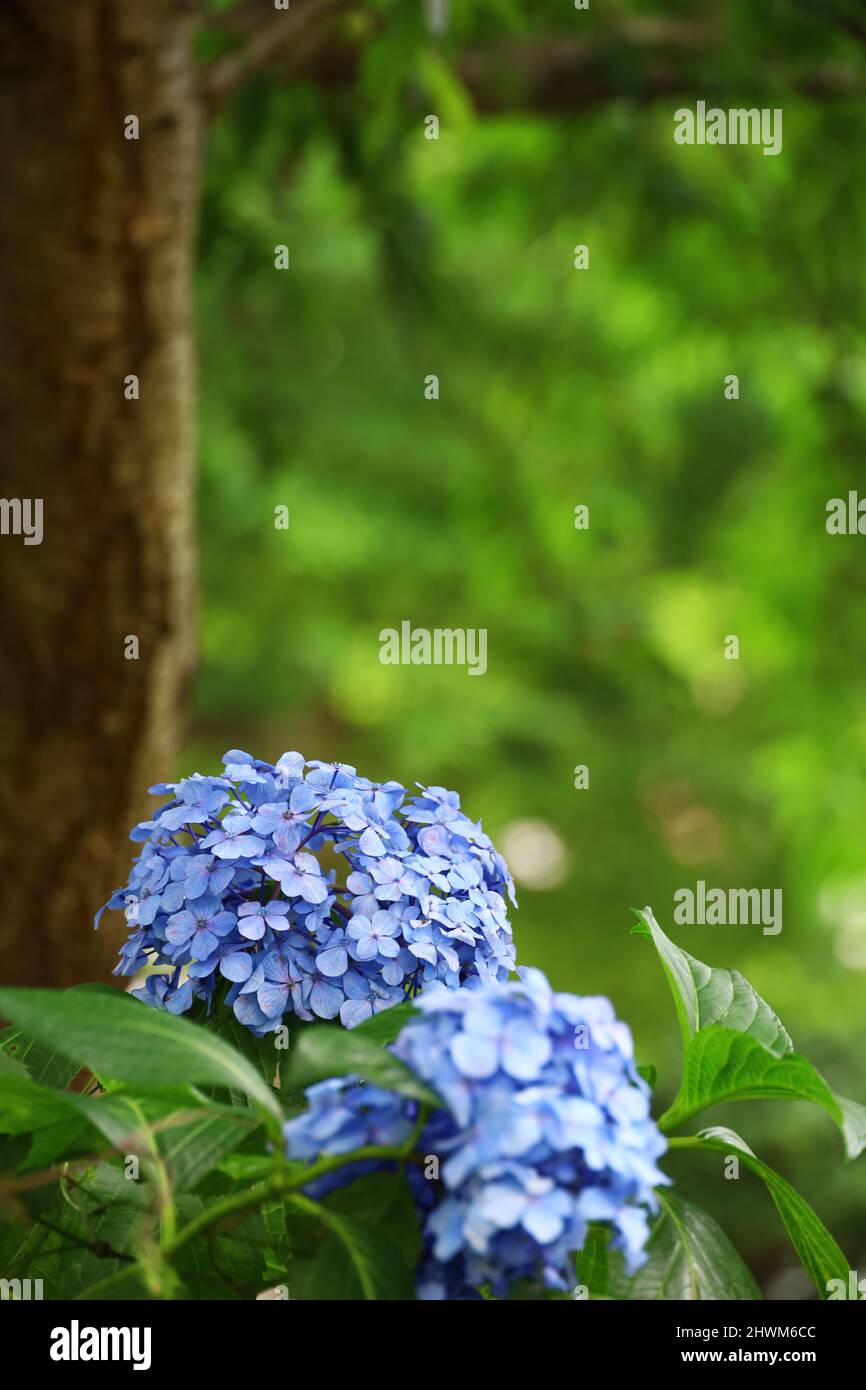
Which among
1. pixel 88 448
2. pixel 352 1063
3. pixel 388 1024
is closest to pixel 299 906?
pixel 388 1024

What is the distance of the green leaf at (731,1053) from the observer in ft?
2.31

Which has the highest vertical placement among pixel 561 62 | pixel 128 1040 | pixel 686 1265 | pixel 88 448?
pixel 561 62

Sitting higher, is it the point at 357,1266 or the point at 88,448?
the point at 88,448

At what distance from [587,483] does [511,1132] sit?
435cm

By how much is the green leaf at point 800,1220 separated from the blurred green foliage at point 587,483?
1.60m

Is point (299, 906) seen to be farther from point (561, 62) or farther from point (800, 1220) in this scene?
point (561, 62)

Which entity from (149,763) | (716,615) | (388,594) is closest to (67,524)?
(149,763)

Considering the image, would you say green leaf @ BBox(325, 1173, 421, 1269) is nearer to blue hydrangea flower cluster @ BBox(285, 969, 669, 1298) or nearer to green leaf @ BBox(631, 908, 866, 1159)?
blue hydrangea flower cluster @ BBox(285, 969, 669, 1298)

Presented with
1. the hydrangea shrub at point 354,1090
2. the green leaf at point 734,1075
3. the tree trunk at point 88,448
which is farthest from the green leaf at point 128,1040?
the tree trunk at point 88,448

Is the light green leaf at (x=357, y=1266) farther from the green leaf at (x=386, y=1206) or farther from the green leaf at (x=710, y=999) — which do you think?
the green leaf at (x=710, y=999)

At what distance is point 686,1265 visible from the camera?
2.27 feet

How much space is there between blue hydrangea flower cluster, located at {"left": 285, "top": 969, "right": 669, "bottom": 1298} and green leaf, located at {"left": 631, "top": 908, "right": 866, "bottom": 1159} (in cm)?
12

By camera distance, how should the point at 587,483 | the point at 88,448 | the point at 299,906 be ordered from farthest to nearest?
1. the point at 587,483
2. the point at 88,448
3. the point at 299,906

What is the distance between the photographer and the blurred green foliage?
8.70ft
